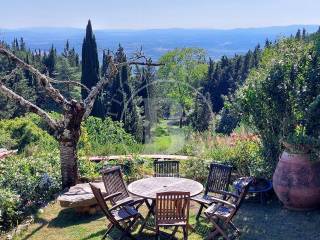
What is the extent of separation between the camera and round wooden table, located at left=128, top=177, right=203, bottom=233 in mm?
7492

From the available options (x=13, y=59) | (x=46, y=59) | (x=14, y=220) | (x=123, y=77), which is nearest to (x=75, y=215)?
(x=14, y=220)

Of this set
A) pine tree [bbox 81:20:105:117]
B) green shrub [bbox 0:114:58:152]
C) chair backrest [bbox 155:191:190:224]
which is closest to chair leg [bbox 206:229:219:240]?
chair backrest [bbox 155:191:190:224]

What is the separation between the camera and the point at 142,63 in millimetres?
10234

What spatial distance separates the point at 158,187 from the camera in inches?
311

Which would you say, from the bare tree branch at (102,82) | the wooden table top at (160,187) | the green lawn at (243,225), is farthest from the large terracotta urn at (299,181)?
the bare tree branch at (102,82)

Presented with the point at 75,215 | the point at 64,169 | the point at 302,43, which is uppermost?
the point at 302,43

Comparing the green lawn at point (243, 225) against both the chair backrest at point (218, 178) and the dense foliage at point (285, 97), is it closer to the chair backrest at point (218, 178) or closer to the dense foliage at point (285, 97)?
the chair backrest at point (218, 178)

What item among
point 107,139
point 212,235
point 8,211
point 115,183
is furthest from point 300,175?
point 107,139

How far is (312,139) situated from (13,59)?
590cm

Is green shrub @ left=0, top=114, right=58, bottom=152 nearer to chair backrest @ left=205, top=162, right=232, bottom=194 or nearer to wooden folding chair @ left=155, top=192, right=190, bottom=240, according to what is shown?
chair backrest @ left=205, top=162, right=232, bottom=194

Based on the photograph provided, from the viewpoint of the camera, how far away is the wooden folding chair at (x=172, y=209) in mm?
6492

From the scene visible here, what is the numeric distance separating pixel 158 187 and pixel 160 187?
0.03 meters

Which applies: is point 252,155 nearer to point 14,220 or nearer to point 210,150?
point 210,150

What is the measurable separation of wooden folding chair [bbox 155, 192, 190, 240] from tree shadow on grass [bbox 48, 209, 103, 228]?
2.04 m
